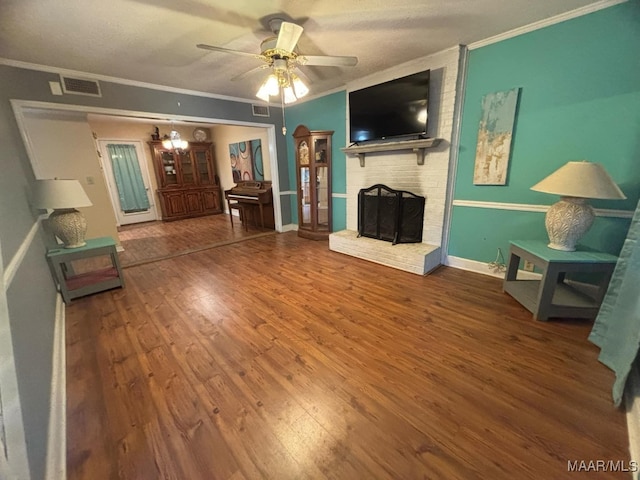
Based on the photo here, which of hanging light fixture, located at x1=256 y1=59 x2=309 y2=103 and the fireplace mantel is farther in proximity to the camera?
the fireplace mantel

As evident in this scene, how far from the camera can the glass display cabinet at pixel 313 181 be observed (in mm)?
4285

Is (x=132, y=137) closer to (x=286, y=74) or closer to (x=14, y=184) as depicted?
(x=14, y=184)

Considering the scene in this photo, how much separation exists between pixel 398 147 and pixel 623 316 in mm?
2522

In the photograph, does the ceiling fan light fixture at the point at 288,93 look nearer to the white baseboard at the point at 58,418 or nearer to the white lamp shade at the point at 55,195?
the white lamp shade at the point at 55,195

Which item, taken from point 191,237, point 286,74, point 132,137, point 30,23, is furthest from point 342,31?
point 132,137

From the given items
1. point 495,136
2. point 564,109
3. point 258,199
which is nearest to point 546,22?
point 564,109

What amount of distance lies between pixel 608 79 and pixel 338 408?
3.25 m

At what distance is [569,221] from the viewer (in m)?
2.04

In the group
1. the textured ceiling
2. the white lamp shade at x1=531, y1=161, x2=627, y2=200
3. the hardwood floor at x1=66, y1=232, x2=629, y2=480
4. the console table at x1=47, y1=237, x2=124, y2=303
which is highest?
the textured ceiling

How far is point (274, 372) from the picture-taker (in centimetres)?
170

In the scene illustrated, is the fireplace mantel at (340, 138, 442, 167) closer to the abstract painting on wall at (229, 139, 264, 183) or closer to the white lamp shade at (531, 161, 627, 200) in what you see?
the white lamp shade at (531, 161, 627, 200)

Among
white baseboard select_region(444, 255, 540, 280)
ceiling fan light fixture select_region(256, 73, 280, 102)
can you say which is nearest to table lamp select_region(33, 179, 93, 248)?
ceiling fan light fixture select_region(256, 73, 280, 102)

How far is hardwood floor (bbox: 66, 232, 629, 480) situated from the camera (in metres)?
1.18

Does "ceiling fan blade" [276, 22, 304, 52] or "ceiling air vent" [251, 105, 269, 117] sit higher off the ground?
"ceiling air vent" [251, 105, 269, 117]
